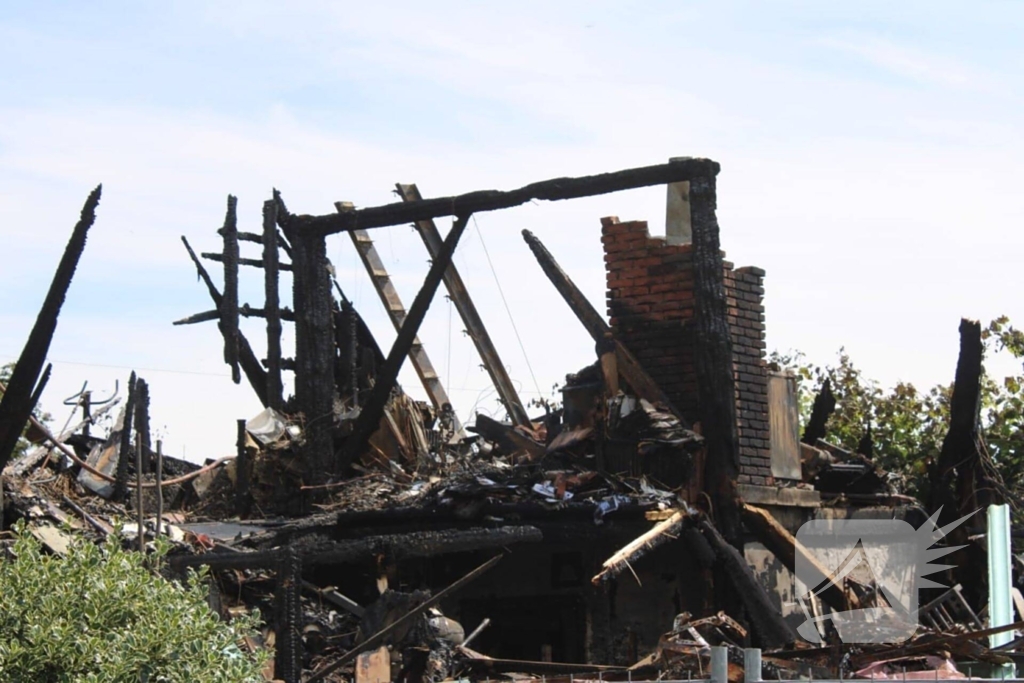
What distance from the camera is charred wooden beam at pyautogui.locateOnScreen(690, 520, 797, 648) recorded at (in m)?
12.9

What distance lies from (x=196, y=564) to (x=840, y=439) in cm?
1298

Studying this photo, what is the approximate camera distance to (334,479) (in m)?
16.2

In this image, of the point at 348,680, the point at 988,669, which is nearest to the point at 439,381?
the point at 348,680

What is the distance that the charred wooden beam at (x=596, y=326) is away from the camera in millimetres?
14375

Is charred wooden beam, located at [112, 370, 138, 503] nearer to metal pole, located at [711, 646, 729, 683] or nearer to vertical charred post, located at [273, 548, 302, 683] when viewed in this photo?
vertical charred post, located at [273, 548, 302, 683]

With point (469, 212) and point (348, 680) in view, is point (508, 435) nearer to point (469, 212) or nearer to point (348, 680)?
point (469, 212)

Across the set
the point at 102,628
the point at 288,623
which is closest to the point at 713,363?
the point at 288,623

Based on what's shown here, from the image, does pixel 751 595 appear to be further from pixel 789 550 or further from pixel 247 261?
pixel 247 261

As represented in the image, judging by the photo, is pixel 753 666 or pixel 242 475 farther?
pixel 242 475

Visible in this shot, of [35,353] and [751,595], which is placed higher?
[35,353]

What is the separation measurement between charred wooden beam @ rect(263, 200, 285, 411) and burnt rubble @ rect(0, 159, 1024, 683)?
1055 mm

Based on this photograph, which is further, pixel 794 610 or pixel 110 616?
pixel 794 610

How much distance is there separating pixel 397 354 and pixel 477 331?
1.42m

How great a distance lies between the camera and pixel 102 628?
8.25 m
